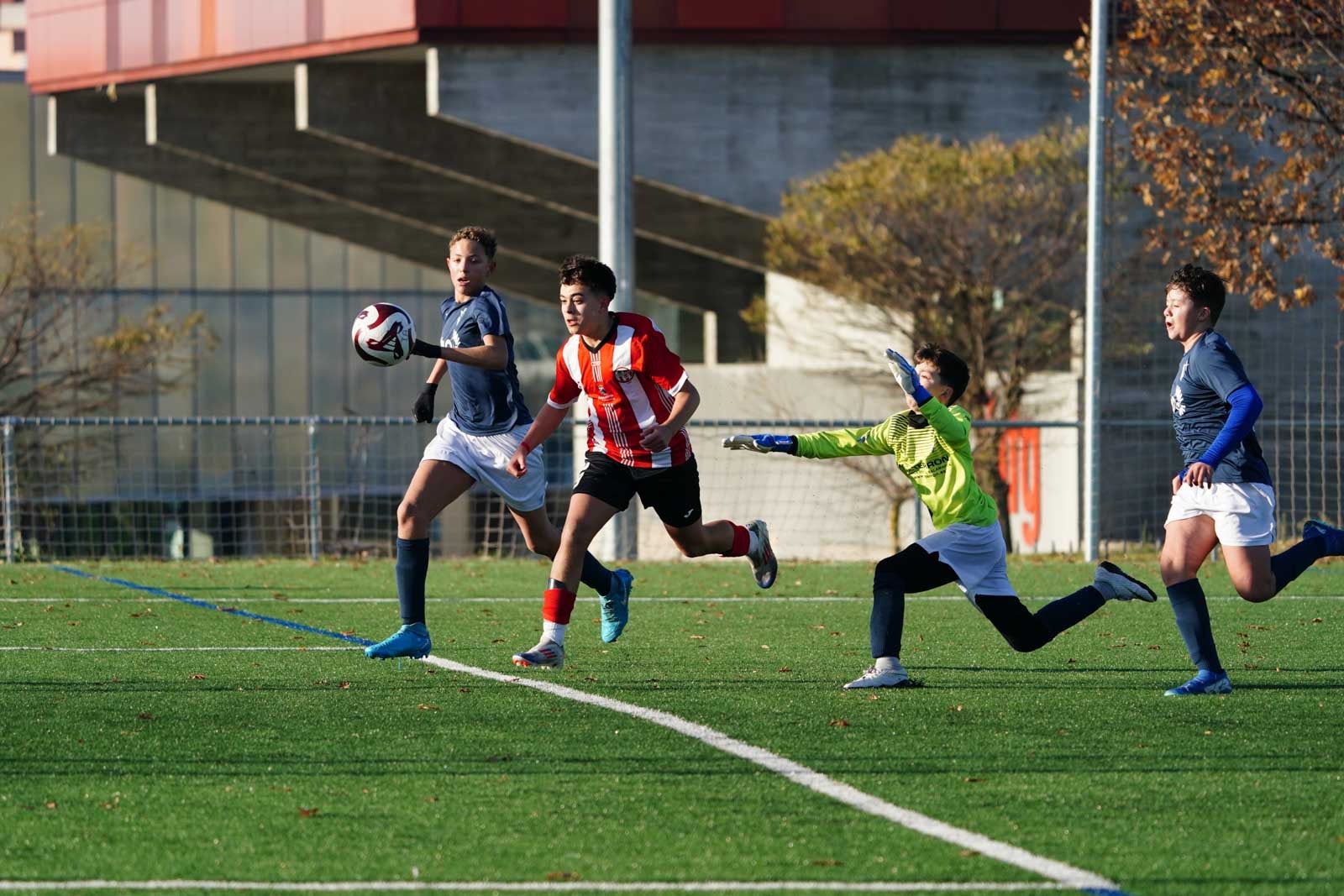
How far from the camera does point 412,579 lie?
8.97 m

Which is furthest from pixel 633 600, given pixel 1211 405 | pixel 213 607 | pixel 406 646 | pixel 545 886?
pixel 545 886

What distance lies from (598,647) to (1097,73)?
9.39m

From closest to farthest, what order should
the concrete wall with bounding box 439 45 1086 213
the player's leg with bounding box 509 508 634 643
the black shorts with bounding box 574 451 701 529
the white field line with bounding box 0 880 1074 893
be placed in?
1. the white field line with bounding box 0 880 1074 893
2. the black shorts with bounding box 574 451 701 529
3. the player's leg with bounding box 509 508 634 643
4. the concrete wall with bounding box 439 45 1086 213

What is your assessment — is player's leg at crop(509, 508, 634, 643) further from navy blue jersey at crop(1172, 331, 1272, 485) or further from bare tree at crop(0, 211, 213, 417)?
bare tree at crop(0, 211, 213, 417)

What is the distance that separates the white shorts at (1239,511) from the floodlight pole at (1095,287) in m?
8.88

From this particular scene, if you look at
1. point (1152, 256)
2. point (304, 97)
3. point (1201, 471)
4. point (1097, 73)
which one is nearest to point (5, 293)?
point (304, 97)

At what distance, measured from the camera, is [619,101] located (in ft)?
57.6

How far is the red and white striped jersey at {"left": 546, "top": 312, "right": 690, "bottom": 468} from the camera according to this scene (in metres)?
8.54

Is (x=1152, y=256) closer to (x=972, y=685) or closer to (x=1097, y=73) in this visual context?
(x=1097, y=73)

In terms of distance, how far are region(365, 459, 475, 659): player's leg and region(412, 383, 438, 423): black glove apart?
39 centimetres

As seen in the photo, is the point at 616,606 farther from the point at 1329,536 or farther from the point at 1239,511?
the point at 1329,536

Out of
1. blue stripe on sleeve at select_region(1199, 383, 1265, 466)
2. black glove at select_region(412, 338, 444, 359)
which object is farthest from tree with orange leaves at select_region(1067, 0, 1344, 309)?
black glove at select_region(412, 338, 444, 359)

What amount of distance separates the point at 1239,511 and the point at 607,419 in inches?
107

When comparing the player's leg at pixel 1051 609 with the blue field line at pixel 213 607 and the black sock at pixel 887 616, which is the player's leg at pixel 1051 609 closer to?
the black sock at pixel 887 616
